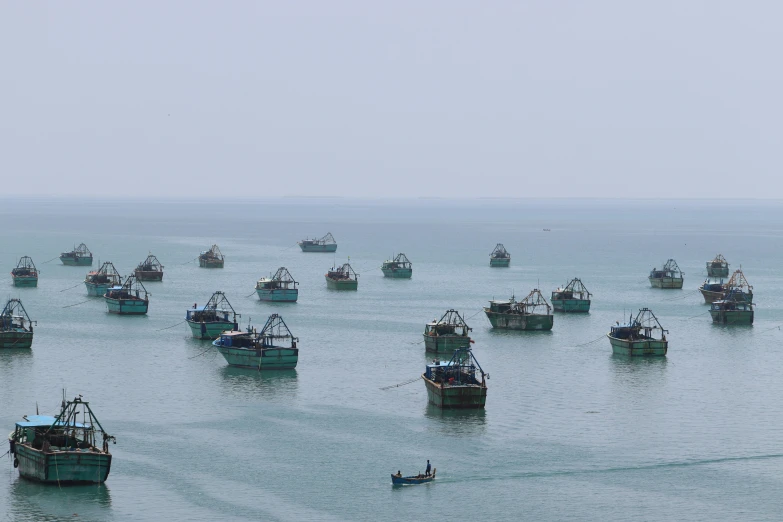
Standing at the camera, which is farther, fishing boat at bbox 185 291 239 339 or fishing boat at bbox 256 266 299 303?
fishing boat at bbox 256 266 299 303

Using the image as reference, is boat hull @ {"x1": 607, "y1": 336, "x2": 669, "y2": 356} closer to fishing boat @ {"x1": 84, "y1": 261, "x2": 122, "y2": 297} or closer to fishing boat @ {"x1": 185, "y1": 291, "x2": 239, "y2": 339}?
fishing boat @ {"x1": 185, "y1": 291, "x2": 239, "y2": 339}

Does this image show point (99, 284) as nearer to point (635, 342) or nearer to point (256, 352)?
point (256, 352)

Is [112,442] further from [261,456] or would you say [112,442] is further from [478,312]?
[478,312]

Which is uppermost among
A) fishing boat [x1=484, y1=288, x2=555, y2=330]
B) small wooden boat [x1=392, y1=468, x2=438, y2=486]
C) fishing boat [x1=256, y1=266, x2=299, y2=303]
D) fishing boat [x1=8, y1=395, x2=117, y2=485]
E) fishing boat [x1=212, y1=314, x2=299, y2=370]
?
fishing boat [x1=256, y1=266, x2=299, y2=303]

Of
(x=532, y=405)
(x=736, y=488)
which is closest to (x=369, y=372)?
(x=532, y=405)

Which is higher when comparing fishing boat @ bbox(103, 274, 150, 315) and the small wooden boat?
fishing boat @ bbox(103, 274, 150, 315)

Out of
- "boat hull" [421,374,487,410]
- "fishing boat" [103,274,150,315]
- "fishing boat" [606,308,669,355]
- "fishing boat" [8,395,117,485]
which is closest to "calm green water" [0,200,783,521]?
"fishing boat" [8,395,117,485]

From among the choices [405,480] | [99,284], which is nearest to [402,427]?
[405,480]

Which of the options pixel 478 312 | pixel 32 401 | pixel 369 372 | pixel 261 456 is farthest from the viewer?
pixel 478 312

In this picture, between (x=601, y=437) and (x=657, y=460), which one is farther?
(x=601, y=437)
